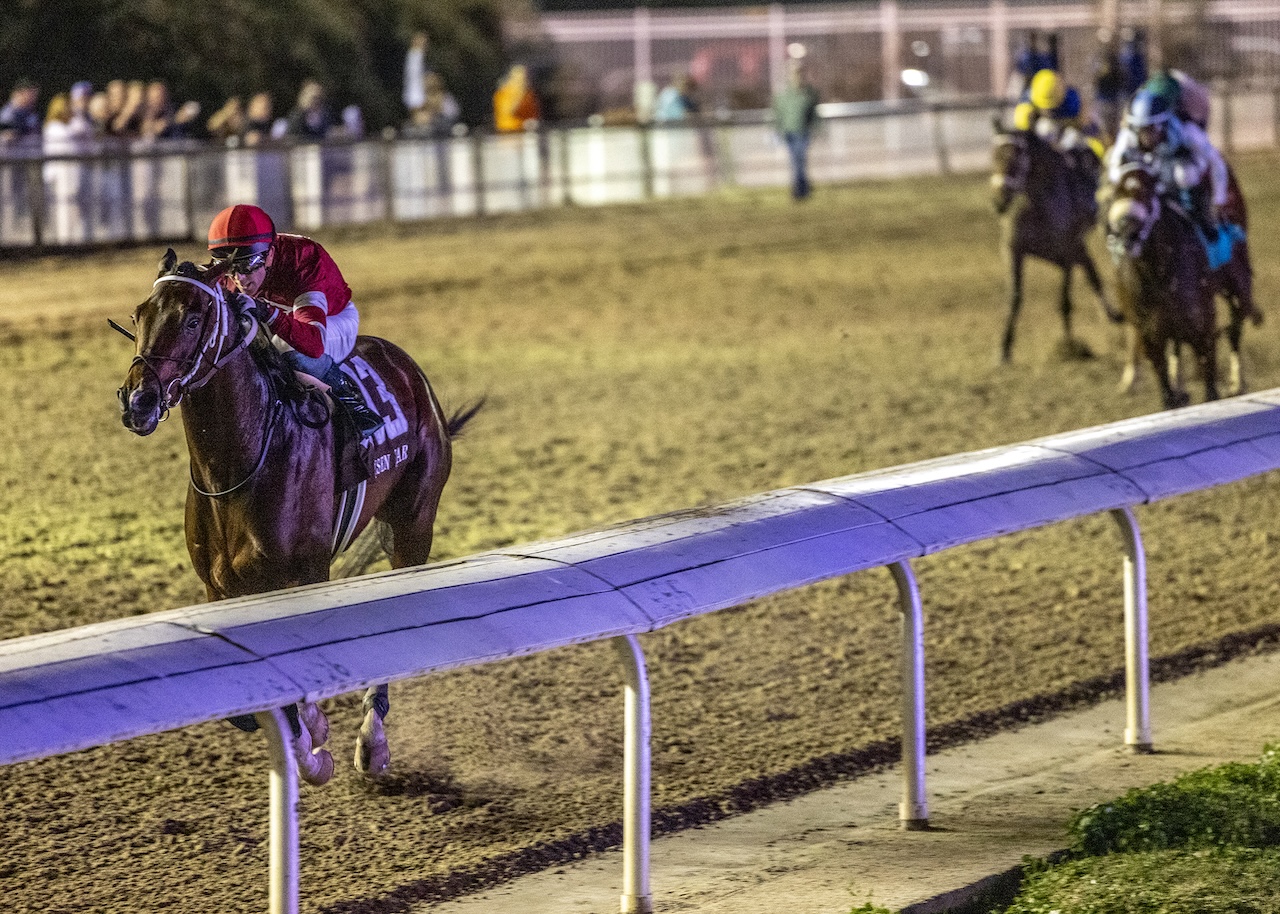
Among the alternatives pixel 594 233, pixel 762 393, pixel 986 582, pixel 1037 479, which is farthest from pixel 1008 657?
pixel 594 233

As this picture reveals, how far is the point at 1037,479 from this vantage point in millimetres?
5297

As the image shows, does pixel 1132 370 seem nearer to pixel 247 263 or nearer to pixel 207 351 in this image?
pixel 247 263

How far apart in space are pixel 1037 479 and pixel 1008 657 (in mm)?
1764

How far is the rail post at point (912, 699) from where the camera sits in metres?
4.93

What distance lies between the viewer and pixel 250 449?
5.03 metres

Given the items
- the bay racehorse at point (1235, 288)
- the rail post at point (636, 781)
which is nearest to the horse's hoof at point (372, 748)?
the rail post at point (636, 781)

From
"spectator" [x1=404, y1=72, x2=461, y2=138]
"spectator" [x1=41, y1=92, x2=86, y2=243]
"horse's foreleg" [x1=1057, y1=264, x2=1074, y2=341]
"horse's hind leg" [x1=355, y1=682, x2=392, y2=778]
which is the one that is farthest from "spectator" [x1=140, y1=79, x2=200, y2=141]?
"horse's hind leg" [x1=355, y1=682, x2=392, y2=778]

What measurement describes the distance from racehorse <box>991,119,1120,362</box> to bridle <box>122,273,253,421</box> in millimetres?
9417

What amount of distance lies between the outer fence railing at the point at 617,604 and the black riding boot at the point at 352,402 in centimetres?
102

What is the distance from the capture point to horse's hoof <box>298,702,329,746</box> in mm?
5164

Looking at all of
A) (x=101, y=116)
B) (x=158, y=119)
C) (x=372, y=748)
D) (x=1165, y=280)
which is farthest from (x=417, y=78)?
(x=372, y=748)

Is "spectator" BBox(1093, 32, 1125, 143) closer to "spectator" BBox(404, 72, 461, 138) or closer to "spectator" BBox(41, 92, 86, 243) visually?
"spectator" BBox(404, 72, 461, 138)

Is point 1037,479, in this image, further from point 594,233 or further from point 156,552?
point 594,233

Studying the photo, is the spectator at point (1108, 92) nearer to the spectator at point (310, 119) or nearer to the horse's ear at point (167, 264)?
the spectator at point (310, 119)
